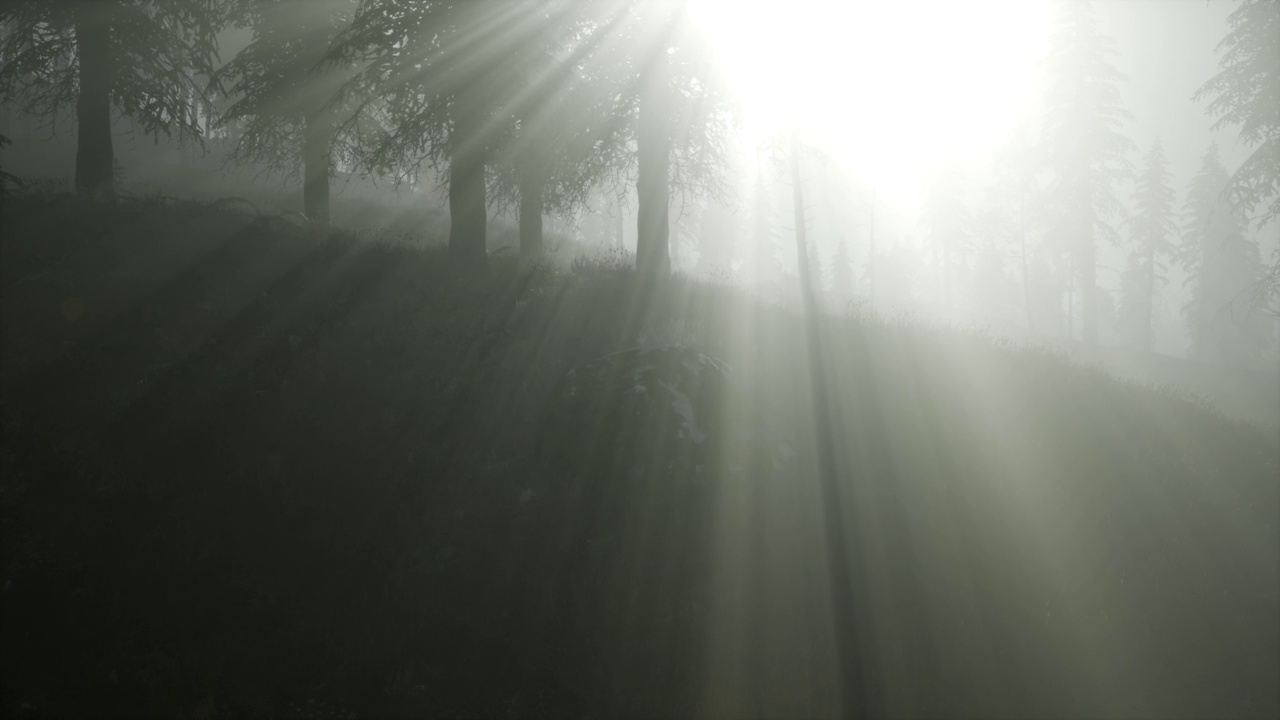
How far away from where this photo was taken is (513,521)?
7137 millimetres

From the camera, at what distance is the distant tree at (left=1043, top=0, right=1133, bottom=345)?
31.4 metres

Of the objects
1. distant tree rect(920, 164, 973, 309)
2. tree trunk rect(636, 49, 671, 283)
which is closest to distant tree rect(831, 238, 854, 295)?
distant tree rect(920, 164, 973, 309)

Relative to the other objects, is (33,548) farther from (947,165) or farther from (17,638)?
(947,165)

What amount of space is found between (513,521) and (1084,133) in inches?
1381

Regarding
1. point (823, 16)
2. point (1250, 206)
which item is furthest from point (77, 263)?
point (1250, 206)

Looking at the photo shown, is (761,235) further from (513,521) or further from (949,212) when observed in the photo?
(513,521)

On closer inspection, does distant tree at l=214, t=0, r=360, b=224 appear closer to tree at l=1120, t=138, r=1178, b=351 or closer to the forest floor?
the forest floor

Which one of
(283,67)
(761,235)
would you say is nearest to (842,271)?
(761,235)

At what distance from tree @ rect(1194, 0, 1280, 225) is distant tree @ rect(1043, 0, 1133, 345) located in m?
13.4

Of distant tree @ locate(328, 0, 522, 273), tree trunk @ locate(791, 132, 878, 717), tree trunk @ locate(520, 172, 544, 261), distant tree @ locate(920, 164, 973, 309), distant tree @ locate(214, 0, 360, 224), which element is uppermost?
distant tree @ locate(920, 164, 973, 309)

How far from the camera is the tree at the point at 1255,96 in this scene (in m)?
17.0

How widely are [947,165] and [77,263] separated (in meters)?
→ 50.7

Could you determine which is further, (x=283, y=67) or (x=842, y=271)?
(x=842, y=271)

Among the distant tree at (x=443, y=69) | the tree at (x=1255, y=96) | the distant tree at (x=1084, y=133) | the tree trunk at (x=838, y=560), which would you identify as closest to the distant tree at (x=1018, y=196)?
the distant tree at (x=1084, y=133)
